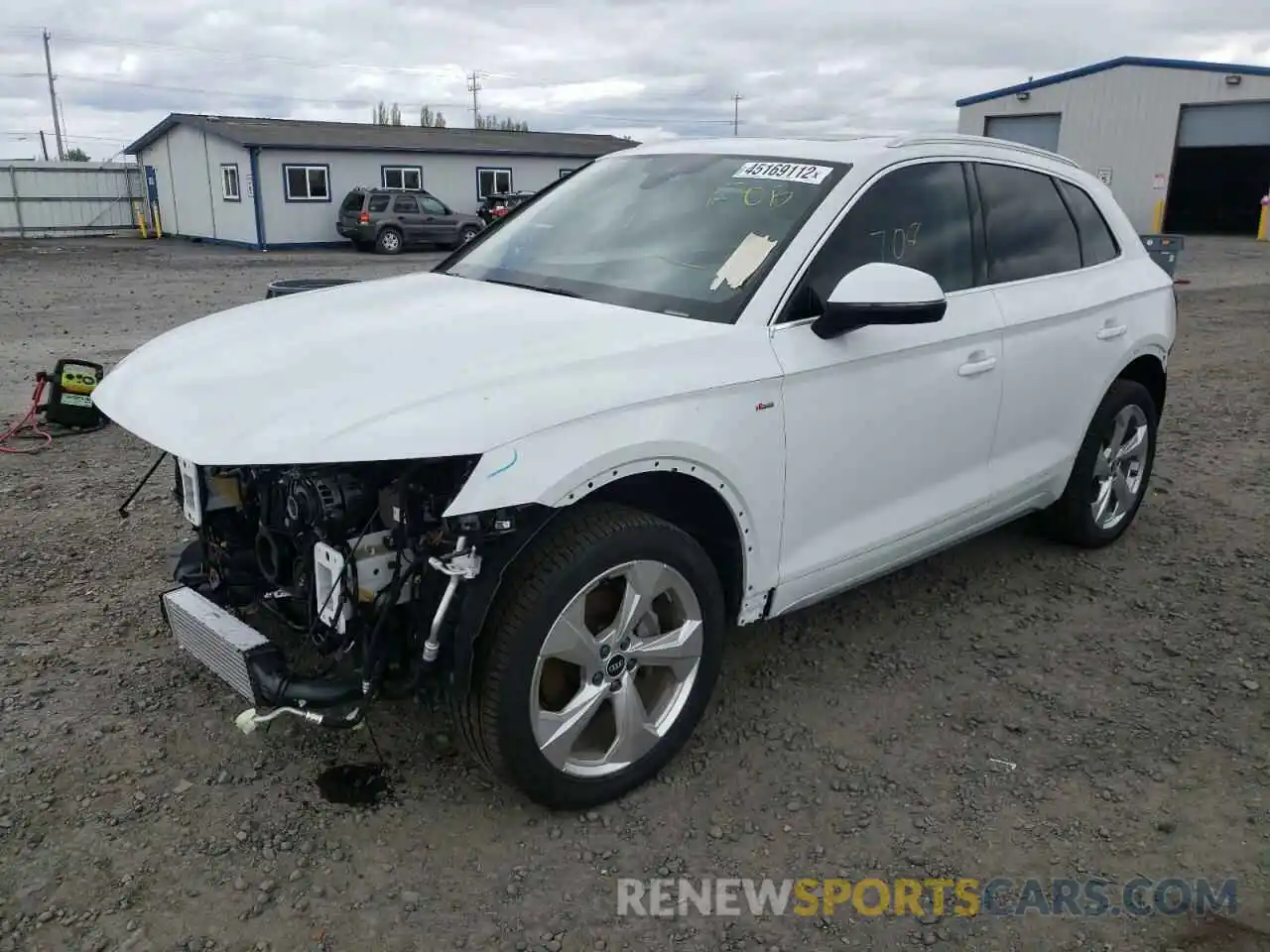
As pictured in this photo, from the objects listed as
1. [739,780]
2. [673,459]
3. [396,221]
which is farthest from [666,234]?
[396,221]

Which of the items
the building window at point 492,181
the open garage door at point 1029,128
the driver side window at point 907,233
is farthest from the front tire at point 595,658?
the open garage door at point 1029,128

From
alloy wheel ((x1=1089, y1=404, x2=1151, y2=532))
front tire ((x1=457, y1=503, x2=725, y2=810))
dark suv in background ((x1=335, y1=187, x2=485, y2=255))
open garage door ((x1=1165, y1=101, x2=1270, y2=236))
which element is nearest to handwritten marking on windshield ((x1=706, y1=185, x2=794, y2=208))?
front tire ((x1=457, y1=503, x2=725, y2=810))

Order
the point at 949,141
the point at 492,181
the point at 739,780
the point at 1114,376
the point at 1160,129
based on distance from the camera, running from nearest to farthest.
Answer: the point at 739,780
the point at 949,141
the point at 1114,376
the point at 1160,129
the point at 492,181

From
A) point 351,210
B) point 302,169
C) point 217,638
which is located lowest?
point 217,638

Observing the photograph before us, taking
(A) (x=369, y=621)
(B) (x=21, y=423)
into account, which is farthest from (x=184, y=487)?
(B) (x=21, y=423)

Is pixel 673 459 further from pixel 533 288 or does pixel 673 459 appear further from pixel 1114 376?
pixel 1114 376

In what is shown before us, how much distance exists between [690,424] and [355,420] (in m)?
0.91

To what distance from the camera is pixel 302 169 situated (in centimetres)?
2898

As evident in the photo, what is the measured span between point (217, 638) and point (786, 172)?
2373mm

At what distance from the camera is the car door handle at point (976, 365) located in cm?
376

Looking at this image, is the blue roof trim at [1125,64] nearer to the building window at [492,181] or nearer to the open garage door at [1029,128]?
the open garage door at [1029,128]

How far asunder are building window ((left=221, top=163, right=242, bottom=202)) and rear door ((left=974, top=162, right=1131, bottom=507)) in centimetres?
2813

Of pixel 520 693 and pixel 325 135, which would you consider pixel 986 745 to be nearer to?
pixel 520 693

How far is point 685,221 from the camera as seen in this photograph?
3.63 meters
